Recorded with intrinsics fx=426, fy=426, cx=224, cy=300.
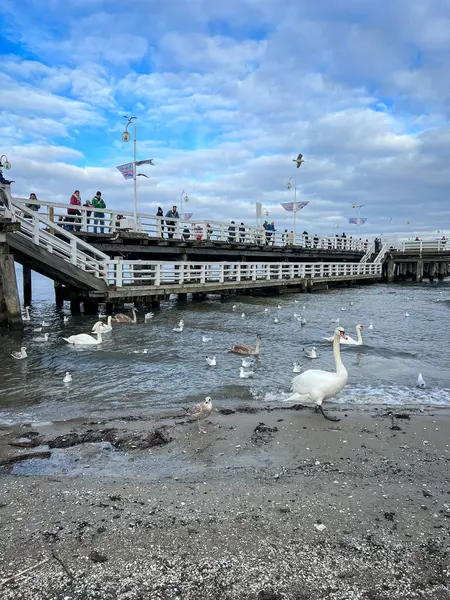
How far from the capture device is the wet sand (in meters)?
2.86

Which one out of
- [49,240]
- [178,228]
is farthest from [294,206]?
[49,240]

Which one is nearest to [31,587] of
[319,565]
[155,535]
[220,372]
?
[155,535]

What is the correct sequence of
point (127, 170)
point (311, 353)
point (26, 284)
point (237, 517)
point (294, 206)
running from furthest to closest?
1. point (294, 206)
2. point (127, 170)
3. point (26, 284)
4. point (311, 353)
5. point (237, 517)

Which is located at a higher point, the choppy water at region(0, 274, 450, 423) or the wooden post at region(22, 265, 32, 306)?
the wooden post at region(22, 265, 32, 306)

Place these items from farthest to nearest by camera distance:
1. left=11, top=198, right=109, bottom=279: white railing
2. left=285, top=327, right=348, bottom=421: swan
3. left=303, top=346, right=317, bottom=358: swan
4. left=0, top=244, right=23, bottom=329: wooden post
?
left=11, top=198, right=109, bottom=279: white railing, left=0, top=244, right=23, bottom=329: wooden post, left=303, top=346, right=317, bottom=358: swan, left=285, top=327, right=348, bottom=421: swan

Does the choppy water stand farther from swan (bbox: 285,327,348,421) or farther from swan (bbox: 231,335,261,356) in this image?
swan (bbox: 285,327,348,421)

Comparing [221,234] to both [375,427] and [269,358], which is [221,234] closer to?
[269,358]

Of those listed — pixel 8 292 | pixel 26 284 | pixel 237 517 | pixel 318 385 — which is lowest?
→ pixel 237 517

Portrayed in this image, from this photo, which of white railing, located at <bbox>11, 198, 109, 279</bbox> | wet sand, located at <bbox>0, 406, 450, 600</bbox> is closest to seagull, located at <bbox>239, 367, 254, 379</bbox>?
wet sand, located at <bbox>0, 406, 450, 600</bbox>

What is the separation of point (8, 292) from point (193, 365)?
8.33 metres

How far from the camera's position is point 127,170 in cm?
2380

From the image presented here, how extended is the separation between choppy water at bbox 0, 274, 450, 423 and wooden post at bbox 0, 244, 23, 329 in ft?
2.42

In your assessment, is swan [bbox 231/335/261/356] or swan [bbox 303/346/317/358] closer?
swan [bbox 303/346/317/358]

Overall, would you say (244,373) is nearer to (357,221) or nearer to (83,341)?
(83,341)
